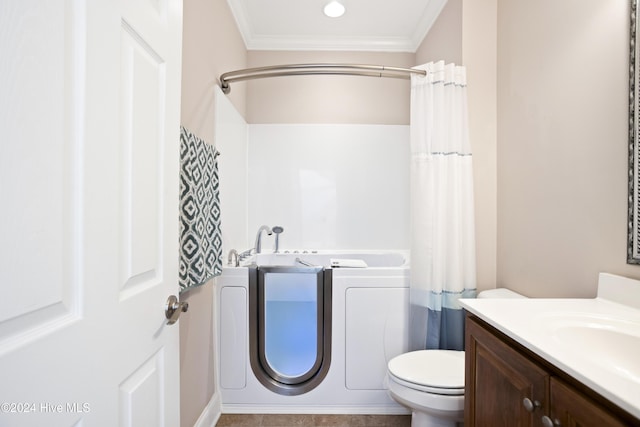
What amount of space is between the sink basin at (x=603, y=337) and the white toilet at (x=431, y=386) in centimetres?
57

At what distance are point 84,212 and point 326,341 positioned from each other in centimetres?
162

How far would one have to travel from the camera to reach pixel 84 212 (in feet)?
1.83

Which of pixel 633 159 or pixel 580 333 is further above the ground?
pixel 633 159

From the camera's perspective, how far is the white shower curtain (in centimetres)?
171

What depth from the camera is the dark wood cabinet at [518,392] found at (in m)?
0.60

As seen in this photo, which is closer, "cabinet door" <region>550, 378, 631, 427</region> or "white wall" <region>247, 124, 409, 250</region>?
"cabinet door" <region>550, 378, 631, 427</region>

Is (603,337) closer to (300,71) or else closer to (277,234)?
(300,71)

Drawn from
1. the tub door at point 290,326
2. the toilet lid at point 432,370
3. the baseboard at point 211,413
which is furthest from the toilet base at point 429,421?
the baseboard at point 211,413

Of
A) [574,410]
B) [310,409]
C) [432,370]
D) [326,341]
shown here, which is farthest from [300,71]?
[310,409]

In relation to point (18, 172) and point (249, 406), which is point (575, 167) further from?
point (249, 406)

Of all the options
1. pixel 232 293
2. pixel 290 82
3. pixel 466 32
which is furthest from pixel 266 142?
pixel 466 32

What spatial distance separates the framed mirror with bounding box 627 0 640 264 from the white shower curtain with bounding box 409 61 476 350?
728 millimetres

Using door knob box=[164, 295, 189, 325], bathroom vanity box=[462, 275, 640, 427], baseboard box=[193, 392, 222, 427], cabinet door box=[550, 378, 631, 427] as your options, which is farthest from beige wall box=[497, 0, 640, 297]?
baseboard box=[193, 392, 222, 427]

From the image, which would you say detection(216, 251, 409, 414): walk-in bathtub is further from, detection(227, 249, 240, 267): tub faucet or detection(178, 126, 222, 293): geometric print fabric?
detection(178, 126, 222, 293): geometric print fabric
